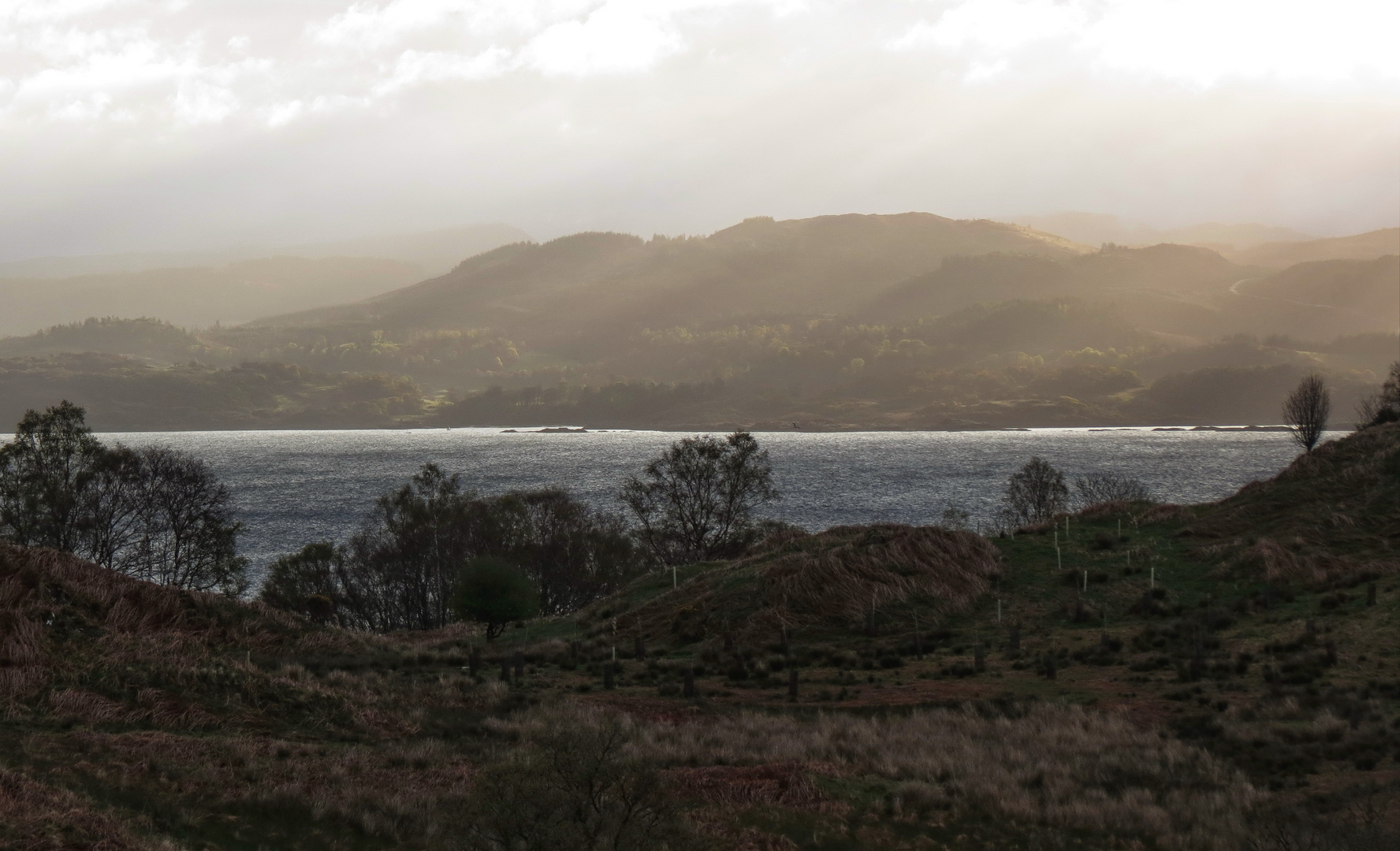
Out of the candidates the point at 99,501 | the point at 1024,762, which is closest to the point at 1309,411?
the point at 1024,762

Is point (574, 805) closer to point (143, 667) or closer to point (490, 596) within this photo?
point (143, 667)

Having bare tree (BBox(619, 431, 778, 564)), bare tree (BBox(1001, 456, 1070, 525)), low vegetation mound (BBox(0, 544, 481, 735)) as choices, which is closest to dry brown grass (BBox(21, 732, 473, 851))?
low vegetation mound (BBox(0, 544, 481, 735))

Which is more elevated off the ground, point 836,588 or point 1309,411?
point 1309,411

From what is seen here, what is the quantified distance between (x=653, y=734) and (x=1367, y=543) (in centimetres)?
3037

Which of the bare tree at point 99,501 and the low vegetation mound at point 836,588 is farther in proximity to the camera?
the bare tree at point 99,501

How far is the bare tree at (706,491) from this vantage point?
86125 millimetres

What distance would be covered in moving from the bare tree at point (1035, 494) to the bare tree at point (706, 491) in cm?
3416

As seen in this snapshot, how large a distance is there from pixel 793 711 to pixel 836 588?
1358 centimetres

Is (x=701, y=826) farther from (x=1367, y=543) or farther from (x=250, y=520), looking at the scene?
(x=250, y=520)

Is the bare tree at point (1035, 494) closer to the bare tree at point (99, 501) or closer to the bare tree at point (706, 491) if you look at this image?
the bare tree at point (706, 491)

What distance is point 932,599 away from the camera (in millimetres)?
39000

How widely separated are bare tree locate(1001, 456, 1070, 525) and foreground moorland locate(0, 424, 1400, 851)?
2556 inches

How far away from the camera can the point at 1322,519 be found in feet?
134

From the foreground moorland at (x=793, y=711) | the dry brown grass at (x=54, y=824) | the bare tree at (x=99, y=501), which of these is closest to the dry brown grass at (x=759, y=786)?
the foreground moorland at (x=793, y=711)
